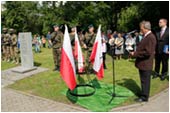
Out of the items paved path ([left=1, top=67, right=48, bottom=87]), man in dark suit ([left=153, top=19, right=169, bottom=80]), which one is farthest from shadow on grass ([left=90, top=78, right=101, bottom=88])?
paved path ([left=1, top=67, right=48, bottom=87])

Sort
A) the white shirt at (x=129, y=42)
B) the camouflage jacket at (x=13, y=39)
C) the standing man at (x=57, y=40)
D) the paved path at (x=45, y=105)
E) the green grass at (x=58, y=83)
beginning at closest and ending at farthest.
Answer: the paved path at (x=45, y=105), the green grass at (x=58, y=83), the standing man at (x=57, y=40), the camouflage jacket at (x=13, y=39), the white shirt at (x=129, y=42)

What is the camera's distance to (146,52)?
253 inches

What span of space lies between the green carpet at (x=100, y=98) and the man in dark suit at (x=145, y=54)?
59cm

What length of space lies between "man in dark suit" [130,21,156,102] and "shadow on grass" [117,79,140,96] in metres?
0.66

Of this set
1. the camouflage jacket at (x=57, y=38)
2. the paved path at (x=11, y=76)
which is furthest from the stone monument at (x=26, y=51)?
the camouflage jacket at (x=57, y=38)

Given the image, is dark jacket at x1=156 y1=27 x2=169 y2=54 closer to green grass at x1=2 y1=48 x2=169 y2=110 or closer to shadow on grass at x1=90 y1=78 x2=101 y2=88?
green grass at x1=2 y1=48 x2=169 y2=110

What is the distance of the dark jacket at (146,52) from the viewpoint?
640 cm

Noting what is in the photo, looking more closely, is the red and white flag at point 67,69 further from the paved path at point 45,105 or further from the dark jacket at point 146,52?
the dark jacket at point 146,52

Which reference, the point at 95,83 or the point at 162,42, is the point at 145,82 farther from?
the point at 162,42

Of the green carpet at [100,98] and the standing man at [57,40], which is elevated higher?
the standing man at [57,40]

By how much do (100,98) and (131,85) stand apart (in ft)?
5.12

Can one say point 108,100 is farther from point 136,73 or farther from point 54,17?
point 54,17

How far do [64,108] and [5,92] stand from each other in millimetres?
2600

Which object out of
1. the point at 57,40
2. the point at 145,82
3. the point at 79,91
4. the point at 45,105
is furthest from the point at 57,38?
the point at 145,82
